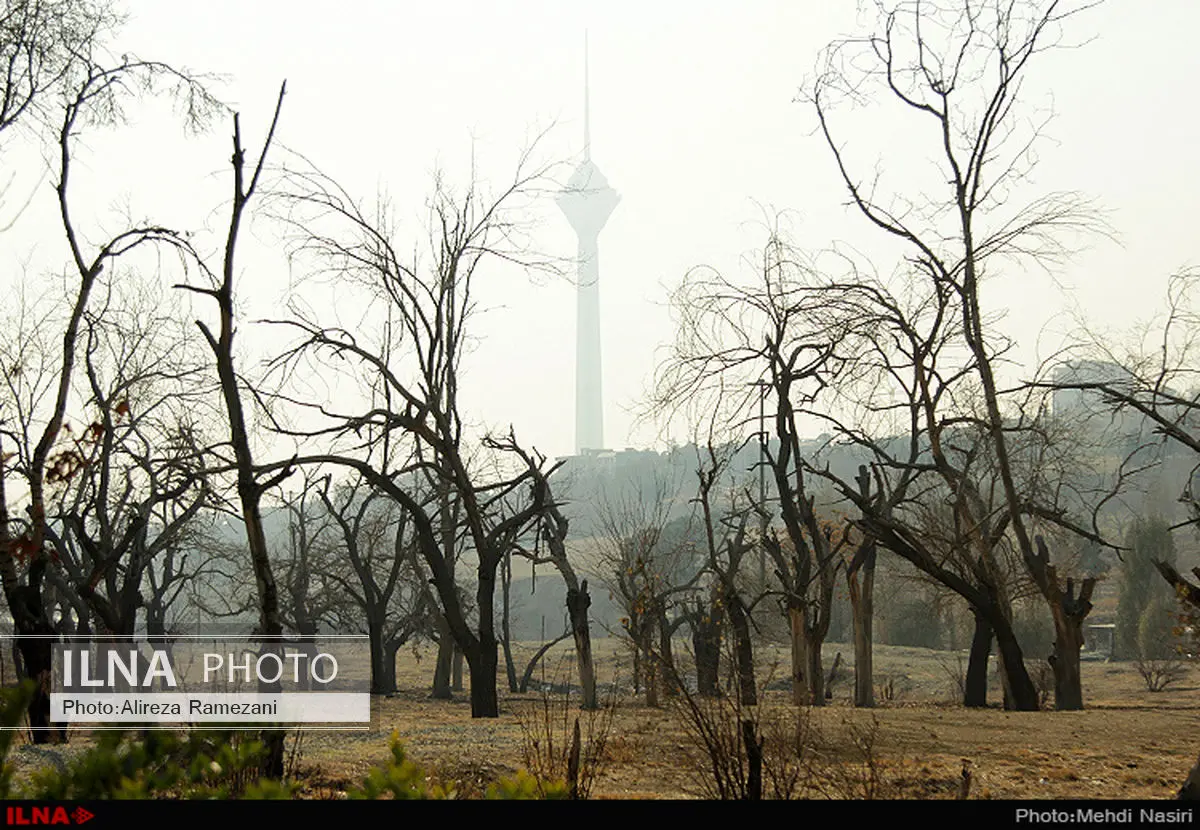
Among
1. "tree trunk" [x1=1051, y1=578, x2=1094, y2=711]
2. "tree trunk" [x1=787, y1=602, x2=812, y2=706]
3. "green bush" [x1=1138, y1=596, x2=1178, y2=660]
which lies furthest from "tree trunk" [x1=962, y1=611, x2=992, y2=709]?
"green bush" [x1=1138, y1=596, x2=1178, y2=660]

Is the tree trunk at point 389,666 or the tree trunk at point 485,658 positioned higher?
the tree trunk at point 485,658

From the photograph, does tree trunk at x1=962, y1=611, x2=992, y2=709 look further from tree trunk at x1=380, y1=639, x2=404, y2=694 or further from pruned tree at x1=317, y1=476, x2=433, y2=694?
tree trunk at x1=380, y1=639, x2=404, y2=694

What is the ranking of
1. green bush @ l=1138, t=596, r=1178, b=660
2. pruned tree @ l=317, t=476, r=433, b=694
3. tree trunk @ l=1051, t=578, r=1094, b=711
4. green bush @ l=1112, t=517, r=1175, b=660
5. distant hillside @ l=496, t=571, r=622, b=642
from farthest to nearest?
distant hillside @ l=496, t=571, r=622, b=642
green bush @ l=1112, t=517, r=1175, b=660
green bush @ l=1138, t=596, r=1178, b=660
pruned tree @ l=317, t=476, r=433, b=694
tree trunk @ l=1051, t=578, r=1094, b=711

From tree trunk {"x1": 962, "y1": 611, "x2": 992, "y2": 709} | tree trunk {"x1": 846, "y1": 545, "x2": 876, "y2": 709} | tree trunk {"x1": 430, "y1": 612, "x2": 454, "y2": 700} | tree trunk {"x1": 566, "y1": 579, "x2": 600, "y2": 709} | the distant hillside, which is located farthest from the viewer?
the distant hillside

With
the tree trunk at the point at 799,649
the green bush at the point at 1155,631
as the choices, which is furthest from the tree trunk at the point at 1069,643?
the green bush at the point at 1155,631

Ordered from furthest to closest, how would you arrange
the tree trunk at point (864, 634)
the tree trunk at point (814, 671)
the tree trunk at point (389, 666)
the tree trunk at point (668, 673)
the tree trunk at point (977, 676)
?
the tree trunk at point (389, 666) < the tree trunk at point (864, 634) < the tree trunk at point (977, 676) < the tree trunk at point (814, 671) < the tree trunk at point (668, 673)

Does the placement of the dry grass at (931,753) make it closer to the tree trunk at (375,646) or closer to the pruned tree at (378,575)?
the pruned tree at (378,575)

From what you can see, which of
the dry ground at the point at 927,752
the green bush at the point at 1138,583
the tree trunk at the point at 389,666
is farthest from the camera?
the green bush at the point at 1138,583

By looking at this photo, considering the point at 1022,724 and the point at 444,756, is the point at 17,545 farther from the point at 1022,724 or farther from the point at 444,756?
the point at 1022,724

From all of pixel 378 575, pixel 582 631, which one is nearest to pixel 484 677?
pixel 582 631

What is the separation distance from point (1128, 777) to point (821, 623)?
8.97 meters
